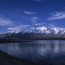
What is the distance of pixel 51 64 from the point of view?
25.6 meters

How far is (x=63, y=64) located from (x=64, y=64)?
288 millimetres

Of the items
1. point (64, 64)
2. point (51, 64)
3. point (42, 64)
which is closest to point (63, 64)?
point (64, 64)

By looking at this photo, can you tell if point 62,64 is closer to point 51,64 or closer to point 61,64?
point 61,64

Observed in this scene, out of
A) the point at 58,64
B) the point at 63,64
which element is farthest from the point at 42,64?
the point at 63,64

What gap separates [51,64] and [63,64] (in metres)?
3.75

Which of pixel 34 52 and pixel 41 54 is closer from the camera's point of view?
pixel 41 54

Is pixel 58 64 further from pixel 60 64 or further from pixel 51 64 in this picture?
pixel 51 64

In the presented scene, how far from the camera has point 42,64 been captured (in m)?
25.1

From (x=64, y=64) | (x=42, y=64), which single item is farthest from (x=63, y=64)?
(x=42, y=64)

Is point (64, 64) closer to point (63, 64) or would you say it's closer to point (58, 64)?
point (63, 64)

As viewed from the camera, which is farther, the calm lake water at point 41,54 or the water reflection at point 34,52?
the water reflection at point 34,52

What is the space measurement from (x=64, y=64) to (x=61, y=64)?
0.93 metres

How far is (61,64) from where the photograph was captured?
84.8 feet

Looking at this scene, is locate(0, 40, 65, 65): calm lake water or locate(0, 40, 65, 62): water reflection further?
locate(0, 40, 65, 62): water reflection
